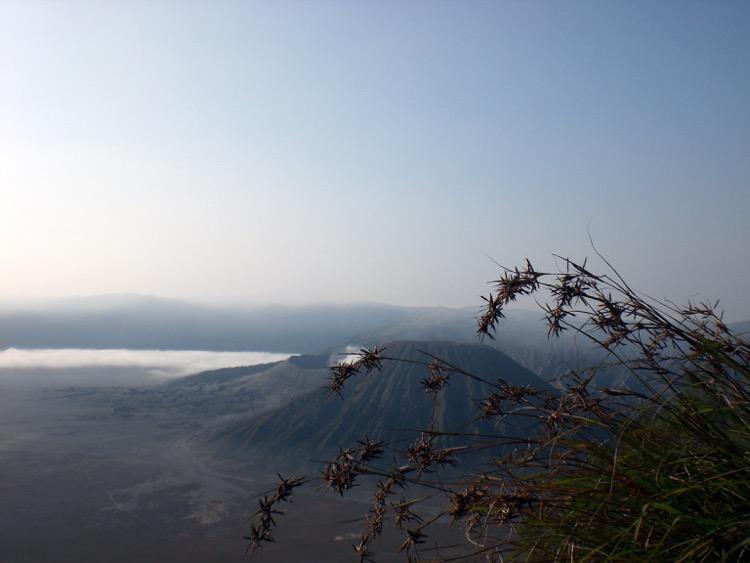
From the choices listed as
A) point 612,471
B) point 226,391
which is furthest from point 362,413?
point 612,471

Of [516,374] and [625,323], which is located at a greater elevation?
[625,323]

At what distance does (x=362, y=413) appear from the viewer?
252ft

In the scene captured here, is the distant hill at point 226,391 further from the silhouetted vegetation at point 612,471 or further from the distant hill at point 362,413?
the silhouetted vegetation at point 612,471

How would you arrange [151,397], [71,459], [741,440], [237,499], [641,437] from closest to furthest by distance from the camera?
[741,440] < [641,437] < [237,499] < [71,459] < [151,397]

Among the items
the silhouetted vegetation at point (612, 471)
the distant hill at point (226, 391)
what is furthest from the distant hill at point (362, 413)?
the silhouetted vegetation at point (612, 471)

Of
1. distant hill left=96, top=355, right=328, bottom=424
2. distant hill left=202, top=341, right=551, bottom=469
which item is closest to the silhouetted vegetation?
distant hill left=202, top=341, right=551, bottom=469

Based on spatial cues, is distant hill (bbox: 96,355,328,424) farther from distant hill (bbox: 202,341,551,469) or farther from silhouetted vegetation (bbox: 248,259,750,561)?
silhouetted vegetation (bbox: 248,259,750,561)

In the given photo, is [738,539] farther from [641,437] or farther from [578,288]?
[578,288]

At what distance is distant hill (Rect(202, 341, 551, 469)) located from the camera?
7119 cm

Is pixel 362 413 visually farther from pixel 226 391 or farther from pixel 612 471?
pixel 612 471

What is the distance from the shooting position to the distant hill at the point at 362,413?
71188mm

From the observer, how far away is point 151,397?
11450 centimetres

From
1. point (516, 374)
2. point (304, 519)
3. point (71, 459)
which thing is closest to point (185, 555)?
point (304, 519)

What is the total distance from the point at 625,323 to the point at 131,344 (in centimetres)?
20079
